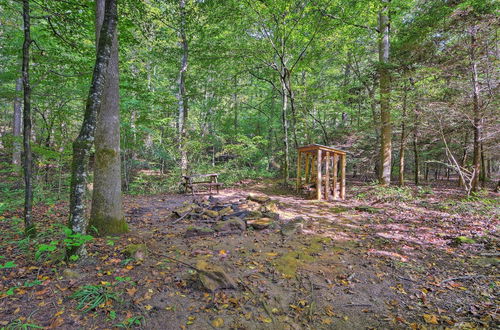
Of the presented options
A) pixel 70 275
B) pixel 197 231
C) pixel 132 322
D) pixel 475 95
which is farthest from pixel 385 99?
pixel 70 275

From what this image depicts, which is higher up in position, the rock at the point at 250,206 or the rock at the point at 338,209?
the rock at the point at 250,206

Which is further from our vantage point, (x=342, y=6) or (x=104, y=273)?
(x=342, y=6)

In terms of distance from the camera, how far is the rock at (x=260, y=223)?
5.57 metres

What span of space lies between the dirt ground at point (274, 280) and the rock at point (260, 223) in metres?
0.19

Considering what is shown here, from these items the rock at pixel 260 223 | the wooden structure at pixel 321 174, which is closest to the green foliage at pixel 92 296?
the rock at pixel 260 223

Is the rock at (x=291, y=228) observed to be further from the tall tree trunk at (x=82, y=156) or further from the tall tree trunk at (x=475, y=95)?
the tall tree trunk at (x=475, y=95)

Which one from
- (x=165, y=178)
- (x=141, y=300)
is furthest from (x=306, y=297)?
(x=165, y=178)

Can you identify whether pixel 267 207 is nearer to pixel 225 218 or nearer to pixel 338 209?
pixel 225 218

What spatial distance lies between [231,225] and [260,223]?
0.72m

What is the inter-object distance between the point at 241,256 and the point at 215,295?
1.20 m

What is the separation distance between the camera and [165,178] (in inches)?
478

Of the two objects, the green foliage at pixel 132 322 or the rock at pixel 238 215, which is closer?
the green foliage at pixel 132 322

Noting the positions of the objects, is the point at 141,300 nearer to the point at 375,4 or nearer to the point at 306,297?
the point at 306,297

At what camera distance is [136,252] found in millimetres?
3576
